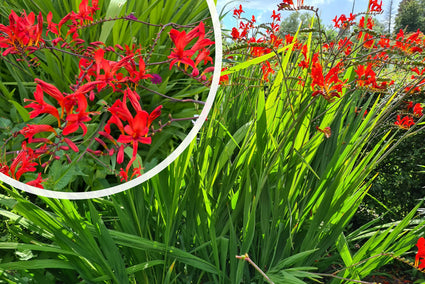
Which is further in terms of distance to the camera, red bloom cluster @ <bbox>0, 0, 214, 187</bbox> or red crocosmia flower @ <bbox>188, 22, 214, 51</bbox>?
red crocosmia flower @ <bbox>188, 22, 214, 51</bbox>

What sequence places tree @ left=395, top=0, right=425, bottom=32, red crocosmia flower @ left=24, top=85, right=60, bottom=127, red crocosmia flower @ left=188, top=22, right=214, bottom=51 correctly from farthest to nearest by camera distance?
tree @ left=395, top=0, right=425, bottom=32
red crocosmia flower @ left=188, top=22, right=214, bottom=51
red crocosmia flower @ left=24, top=85, right=60, bottom=127

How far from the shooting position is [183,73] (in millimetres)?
830

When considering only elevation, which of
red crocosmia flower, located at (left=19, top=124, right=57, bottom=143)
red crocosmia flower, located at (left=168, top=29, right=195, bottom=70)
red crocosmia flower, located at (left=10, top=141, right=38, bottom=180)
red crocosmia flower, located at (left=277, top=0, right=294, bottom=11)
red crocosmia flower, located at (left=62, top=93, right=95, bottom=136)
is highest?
red crocosmia flower, located at (left=277, top=0, right=294, bottom=11)

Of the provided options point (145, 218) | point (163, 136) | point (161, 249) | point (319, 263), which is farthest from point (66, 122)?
point (319, 263)

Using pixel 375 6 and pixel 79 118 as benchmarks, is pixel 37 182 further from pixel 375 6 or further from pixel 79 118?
pixel 375 6

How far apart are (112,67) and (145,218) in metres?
0.71

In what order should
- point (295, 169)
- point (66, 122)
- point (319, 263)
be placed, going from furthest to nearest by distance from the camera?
point (319, 263) < point (295, 169) < point (66, 122)

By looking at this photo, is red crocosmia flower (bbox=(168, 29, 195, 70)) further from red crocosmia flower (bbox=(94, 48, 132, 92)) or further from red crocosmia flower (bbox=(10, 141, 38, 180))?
red crocosmia flower (bbox=(10, 141, 38, 180))

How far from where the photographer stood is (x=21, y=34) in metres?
0.71

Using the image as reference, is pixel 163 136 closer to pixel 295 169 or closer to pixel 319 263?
pixel 295 169

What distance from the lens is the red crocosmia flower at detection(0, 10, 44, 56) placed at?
716 millimetres

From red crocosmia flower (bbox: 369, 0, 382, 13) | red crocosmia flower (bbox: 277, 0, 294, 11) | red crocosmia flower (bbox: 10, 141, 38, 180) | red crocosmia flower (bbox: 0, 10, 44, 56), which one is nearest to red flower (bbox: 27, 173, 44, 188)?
red crocosmia flower (bbox: 10, 141, 38, 180)

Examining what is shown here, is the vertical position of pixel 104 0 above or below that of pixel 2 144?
above

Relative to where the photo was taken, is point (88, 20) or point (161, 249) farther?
point (161, 249)
